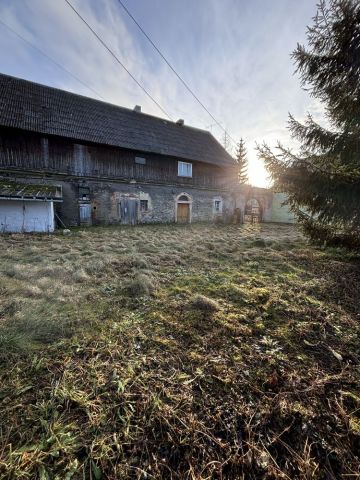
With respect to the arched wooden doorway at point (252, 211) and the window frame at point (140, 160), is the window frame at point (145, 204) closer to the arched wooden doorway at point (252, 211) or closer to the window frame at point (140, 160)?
the window frame at point (140, 160)

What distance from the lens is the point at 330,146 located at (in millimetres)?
5012

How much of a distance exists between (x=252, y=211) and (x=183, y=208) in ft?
24.9

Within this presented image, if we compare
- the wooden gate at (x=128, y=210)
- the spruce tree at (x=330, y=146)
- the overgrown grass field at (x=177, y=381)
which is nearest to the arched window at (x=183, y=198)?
the wooden gate at (x=128, y=210)

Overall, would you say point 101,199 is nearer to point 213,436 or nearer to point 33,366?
point 33,366

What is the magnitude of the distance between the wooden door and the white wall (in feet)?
28.3

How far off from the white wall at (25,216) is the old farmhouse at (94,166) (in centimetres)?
4

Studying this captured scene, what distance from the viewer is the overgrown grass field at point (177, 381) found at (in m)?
1.23

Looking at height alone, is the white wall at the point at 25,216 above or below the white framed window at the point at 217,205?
below

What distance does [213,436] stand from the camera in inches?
53.4

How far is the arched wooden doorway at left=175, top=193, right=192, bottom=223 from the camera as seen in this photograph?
15.8 m

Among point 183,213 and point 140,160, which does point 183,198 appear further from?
point 140,160

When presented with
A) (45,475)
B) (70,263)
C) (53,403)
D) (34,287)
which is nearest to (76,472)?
(45,475)

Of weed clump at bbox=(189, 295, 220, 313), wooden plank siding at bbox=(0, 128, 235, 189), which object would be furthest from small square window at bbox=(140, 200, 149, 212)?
weed clump at bbox=(189, 295, 220, 313)

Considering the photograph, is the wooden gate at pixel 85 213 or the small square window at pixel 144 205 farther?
the small square window at pixel 144 205
